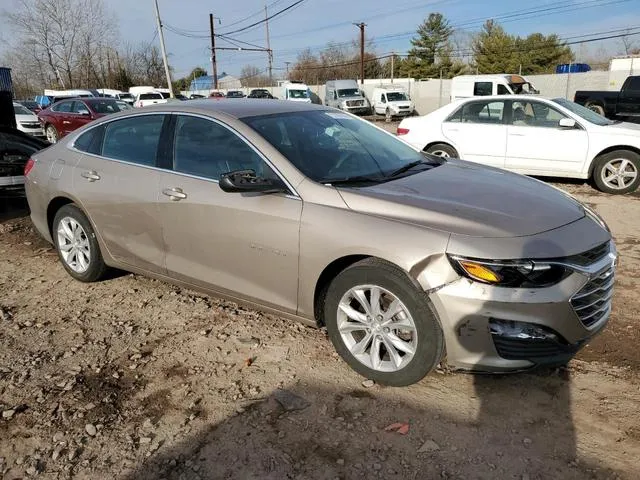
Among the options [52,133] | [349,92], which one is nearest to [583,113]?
[52,133]

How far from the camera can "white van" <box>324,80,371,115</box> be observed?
116 ft

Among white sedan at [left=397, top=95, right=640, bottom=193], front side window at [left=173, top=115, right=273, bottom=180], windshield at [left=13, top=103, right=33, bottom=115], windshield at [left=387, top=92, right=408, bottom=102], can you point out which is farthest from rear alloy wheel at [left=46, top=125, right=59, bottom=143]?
windshield at [left=387, top=92, right=408, bottom=102]

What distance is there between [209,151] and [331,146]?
0.87 meters

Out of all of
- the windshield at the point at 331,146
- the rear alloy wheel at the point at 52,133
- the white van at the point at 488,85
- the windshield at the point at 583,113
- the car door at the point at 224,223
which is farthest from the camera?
the white van at the point at 488,85

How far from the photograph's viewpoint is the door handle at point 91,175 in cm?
444

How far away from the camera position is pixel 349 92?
121 ft

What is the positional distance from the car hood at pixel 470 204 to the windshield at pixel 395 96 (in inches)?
1250

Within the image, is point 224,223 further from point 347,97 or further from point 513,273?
point 347,97

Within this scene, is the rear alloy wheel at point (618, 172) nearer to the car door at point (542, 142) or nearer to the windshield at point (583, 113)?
the car door at point (542, 142)

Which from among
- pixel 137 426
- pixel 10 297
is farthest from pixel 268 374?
pixel 10 297

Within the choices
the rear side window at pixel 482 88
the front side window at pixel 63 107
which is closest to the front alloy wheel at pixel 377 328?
the front side window at pixel 63 107

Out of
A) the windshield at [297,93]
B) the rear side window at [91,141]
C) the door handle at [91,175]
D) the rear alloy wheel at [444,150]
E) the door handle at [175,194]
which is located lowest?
the rear alloy wheel at [444,150]

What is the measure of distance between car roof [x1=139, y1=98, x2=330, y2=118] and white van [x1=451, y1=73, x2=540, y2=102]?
2085cm

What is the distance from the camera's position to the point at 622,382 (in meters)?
3.19
